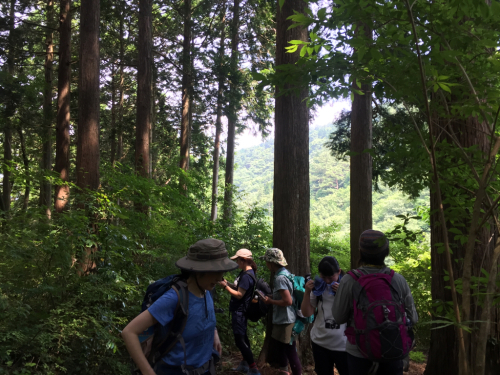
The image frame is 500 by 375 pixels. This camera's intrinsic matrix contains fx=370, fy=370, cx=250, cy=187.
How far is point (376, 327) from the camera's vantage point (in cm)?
254

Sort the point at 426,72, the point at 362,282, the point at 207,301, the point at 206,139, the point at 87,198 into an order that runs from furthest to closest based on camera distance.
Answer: the point at 206,139 < the point at 87,198 < the point at 362,282 < the point at 207,301 < the point at 426,72

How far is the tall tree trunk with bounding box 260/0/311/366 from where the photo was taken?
561 cm

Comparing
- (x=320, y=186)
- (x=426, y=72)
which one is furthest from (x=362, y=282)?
(x=320, y=186)

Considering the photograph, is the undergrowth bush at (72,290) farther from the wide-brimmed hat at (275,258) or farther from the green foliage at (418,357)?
the green foliage at (418,357)

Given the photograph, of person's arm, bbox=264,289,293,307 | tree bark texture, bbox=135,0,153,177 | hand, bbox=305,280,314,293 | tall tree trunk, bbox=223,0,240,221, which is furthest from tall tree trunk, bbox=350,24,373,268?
tall tree trunk, bbox=223,0,240,221

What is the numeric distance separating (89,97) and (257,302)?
18.4 ft

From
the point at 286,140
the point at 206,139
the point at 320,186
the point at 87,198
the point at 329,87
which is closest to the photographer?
the point at 329,87

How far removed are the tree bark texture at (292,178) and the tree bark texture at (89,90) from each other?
13.4ft

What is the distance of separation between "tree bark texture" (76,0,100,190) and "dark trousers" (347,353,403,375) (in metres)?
6.26

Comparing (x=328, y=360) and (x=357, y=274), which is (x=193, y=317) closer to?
(x=357, y=274)

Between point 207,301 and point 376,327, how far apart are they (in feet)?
3.83

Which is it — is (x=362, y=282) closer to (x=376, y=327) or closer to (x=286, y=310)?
(x=376, y=327)

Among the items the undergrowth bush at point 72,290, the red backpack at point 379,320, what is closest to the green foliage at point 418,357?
the undergrowth bush at point 72,290

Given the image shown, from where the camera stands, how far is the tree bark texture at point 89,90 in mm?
7613
